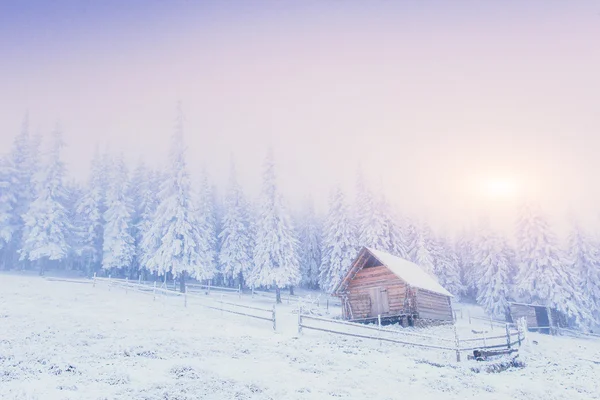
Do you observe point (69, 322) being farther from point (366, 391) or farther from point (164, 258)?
point (164, 258)

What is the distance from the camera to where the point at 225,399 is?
32.8 ft

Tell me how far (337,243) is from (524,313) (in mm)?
22677

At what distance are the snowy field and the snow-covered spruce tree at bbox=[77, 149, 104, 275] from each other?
3016cm

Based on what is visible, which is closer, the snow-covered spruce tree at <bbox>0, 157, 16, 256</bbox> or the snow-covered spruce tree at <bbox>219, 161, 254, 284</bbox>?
the snow-covered spruce tree at <bbox>0, 157, 16, 256</bbox>

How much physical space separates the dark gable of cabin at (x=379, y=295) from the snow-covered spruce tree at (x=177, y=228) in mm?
17062

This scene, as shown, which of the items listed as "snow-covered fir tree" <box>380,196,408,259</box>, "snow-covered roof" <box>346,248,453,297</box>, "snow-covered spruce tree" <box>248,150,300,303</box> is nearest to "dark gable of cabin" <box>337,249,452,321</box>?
"snow-covered roof" <box>346,248,453,297</box>

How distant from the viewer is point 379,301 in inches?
1299

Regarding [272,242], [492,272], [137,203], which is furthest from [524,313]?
[137,203]

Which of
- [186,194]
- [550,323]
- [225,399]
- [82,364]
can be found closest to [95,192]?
[186,194]

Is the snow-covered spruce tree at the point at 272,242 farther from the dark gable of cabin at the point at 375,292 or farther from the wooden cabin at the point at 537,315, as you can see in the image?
the wooden cabin at the point at 537,315

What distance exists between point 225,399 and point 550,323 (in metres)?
43.7

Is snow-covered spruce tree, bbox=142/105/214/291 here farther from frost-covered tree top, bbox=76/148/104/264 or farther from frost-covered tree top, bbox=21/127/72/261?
frost-covered tree top, bbox=76/148/104/264

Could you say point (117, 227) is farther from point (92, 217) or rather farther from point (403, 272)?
point (403, 272)

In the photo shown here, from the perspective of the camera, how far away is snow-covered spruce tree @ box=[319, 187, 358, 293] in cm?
5019
